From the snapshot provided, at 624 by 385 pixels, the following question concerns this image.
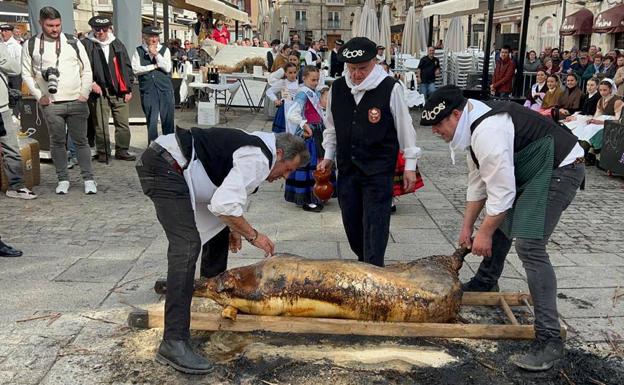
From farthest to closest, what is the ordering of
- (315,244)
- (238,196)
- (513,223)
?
(315,244) → (513,223) → (238,196)

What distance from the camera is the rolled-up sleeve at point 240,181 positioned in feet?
10.1

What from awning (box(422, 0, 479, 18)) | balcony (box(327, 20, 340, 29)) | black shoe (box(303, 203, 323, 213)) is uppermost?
balcony (box(327, 20, 340, 29))

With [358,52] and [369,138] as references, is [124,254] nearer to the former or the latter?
[369,138]

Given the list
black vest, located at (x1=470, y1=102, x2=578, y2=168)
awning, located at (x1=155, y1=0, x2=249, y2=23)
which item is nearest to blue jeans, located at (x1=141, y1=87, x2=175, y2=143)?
black vest, located at (x1=470, y1=102, x2=578, y2=168)

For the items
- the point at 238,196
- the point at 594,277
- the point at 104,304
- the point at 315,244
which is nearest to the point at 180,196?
the point at 238,196

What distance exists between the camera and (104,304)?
416cm

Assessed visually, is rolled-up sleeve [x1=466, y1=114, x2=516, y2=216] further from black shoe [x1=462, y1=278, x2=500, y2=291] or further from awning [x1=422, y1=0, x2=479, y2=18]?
awning [x1=422, y1=0, x2=479, y2=18]

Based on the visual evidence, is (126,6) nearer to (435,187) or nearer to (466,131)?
(435,187)

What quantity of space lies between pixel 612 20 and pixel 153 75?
20.7 m

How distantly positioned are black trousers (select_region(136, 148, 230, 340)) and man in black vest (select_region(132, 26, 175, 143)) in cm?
598

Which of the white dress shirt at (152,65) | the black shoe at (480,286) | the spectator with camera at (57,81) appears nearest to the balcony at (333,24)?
the white dress shirt at (152,65)

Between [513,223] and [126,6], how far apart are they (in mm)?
10599

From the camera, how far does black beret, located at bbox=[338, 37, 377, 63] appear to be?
13.0 feet

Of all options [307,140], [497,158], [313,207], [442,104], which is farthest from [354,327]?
[307,140]
